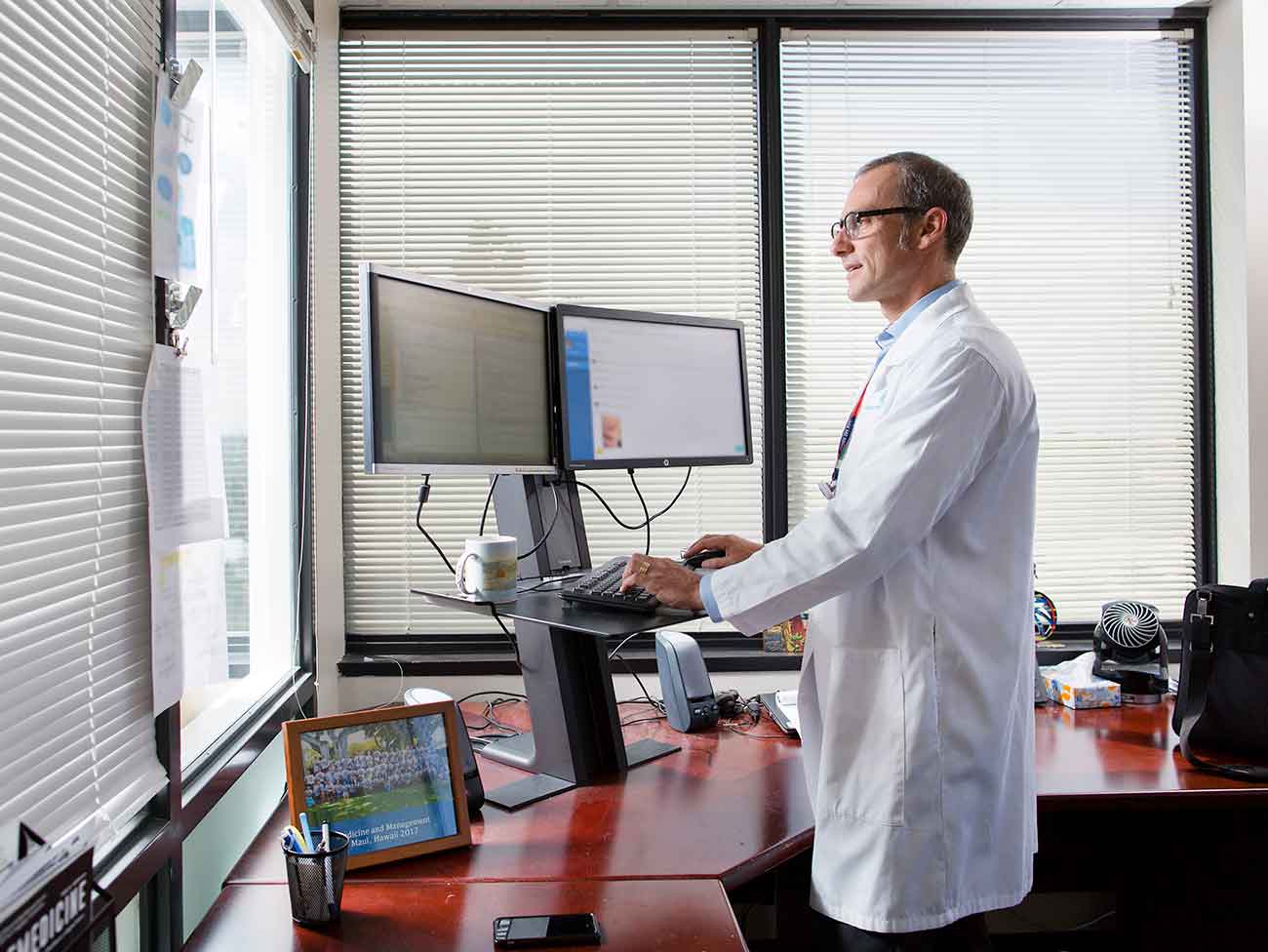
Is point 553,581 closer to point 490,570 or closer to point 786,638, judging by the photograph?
point 490,570

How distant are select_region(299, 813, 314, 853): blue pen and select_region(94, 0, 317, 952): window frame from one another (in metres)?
0.22

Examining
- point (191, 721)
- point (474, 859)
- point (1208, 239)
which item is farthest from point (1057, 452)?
point (191, 721)

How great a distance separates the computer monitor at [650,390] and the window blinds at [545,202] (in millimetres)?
487

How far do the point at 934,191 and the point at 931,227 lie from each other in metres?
0.06

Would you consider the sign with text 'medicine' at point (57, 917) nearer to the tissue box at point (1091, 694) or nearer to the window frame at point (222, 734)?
the window frame at point (222, 734)

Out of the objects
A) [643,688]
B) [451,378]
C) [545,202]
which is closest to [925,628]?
[451,378]

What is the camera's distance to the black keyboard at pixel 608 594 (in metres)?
1.57

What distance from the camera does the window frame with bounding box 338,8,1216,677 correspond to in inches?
98.5

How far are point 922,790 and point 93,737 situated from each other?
3.67ft

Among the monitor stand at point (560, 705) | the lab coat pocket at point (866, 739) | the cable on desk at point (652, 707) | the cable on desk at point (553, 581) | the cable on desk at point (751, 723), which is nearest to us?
the lab coat pocket at point (866, 739)

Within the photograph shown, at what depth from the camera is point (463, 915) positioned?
48.1 inches

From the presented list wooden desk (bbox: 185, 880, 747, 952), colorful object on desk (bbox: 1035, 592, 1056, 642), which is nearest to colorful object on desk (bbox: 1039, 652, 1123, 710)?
colorful object on desk (bbox: 1035, 592, 1056, 642)

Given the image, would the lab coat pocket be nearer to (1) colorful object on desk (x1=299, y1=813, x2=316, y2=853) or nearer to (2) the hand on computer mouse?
(2) the hand on computer mouse

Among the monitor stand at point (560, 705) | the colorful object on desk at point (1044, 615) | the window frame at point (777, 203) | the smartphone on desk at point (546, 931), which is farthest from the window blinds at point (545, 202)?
the smartphone on desk at point (546, 931)
